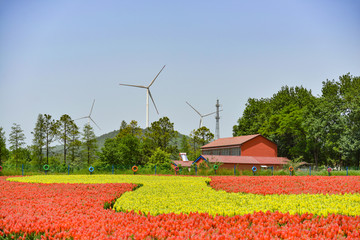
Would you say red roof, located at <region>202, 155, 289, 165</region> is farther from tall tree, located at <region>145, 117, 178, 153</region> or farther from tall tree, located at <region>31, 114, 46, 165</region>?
tall tree, located at <region>31, 114, 46, 165</region>

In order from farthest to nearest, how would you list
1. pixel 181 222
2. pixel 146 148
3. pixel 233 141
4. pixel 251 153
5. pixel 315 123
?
pixel 146 148 → pixel 233 141 → pixel 251 153 → pixel 315 123 → pixel 181 222

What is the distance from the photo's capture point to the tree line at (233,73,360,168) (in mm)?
51781

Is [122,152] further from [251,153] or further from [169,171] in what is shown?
[251,153]

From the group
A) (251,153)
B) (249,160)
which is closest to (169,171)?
(249,160)

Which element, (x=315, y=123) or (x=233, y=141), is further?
(x=233, y=141)

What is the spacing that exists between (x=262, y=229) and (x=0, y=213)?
26.0 feet

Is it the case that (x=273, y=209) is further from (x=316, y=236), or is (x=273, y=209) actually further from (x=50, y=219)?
(x=50, y=219)

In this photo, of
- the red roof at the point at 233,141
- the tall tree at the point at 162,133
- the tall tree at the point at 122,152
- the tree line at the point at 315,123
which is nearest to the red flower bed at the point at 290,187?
the tree line at the point at 315,123

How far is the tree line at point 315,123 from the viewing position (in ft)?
170

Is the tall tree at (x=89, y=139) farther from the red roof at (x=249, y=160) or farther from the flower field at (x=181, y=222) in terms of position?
the flower field at (x=181, y=222)

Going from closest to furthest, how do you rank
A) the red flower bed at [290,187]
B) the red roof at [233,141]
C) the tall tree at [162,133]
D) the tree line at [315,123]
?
the red flower bed at [290,187] → the tree line at [315,123] → the red roof at [233,141] → the tall tree at [162,133]

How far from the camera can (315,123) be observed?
55.7m

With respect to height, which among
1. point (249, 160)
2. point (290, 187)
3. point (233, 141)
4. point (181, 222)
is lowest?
point (290, 187)

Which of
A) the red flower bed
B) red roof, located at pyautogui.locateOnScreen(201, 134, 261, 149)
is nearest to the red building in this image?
red roof, located at pyautogui.locateOnScreen(201, 134, 261, 149)
